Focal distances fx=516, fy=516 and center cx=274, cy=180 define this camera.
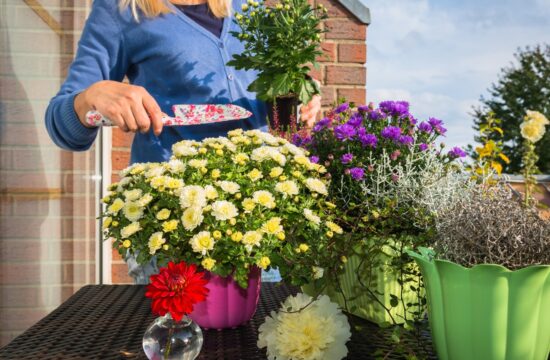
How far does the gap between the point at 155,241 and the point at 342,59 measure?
6.80ft

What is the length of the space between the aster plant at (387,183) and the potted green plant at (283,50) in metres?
0.12

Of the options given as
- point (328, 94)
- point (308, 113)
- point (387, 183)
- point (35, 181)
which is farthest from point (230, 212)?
point (328, 94)

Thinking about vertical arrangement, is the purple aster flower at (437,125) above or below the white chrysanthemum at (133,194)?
above

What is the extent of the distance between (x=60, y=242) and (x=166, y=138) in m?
0.83

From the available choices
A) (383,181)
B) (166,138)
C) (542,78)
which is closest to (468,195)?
(383,181)

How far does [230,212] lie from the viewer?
875mm

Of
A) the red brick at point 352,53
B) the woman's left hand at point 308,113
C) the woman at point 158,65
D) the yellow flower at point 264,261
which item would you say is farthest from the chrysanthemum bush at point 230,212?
the red brick at point 352,53

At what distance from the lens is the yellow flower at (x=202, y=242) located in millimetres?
860

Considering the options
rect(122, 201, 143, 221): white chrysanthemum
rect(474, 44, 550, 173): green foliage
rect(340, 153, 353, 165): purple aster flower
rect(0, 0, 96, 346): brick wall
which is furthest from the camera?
rect(474, 44, 550, 173): green foliage

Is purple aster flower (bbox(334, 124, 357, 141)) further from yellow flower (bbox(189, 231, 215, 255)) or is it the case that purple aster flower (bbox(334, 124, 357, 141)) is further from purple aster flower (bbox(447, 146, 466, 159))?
yellow flower (bbox(189, 231, 215, 255))

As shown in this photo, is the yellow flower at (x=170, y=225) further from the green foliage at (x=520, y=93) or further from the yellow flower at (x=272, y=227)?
the green foliage at (x=520, y=93)

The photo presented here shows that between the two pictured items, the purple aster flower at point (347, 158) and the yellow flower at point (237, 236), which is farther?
the purple aster flower at point (347, 158)

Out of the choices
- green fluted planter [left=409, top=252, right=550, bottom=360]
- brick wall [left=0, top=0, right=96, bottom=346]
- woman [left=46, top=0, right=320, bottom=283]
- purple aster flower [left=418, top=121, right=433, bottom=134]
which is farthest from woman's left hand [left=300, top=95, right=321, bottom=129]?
brick wall [left=0, top=0, right=96, bottom=346]

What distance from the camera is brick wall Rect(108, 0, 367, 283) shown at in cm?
272
